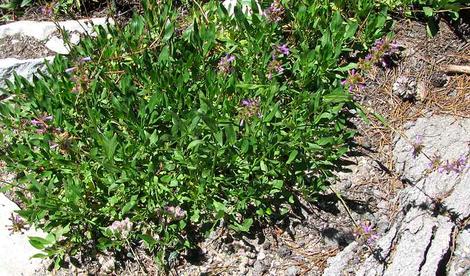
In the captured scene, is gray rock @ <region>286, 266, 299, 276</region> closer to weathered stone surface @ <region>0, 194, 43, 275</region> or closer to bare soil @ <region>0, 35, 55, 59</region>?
weathered stone surface @ <region>0, 194, 43, 275</region>

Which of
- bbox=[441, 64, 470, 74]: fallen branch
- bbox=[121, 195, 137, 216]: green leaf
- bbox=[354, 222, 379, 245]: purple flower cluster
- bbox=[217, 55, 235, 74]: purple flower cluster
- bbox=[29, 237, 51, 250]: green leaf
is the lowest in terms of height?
Answer: bbox=[354, 222, 379, 245]: purple flower cluster

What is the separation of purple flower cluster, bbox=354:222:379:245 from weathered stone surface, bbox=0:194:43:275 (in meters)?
1.98

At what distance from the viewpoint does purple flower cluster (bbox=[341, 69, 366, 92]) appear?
3987 millimetres

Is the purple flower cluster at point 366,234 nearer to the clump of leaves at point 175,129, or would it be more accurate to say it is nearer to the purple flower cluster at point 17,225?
the clump of leaves at point 175,129

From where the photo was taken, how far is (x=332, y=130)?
12.8ft

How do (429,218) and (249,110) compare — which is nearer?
(429,218)

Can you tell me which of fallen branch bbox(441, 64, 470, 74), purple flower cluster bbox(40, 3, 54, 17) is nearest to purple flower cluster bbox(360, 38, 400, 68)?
fallen branch bbox(441, 64, 470, 74)

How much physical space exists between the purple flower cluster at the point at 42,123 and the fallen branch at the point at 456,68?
2.79 meters

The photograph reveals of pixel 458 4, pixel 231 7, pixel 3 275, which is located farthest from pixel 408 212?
pixel 3 275

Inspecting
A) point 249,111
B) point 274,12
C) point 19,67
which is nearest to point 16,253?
point 19,67

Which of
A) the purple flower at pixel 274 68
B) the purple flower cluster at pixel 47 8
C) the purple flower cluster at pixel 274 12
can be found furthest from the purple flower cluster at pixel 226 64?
the purple flower cluster at pixel 47 8

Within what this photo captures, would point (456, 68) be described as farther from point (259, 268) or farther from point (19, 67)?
point (19, 67)

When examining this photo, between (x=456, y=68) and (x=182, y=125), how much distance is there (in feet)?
6.77

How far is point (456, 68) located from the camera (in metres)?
4.27
